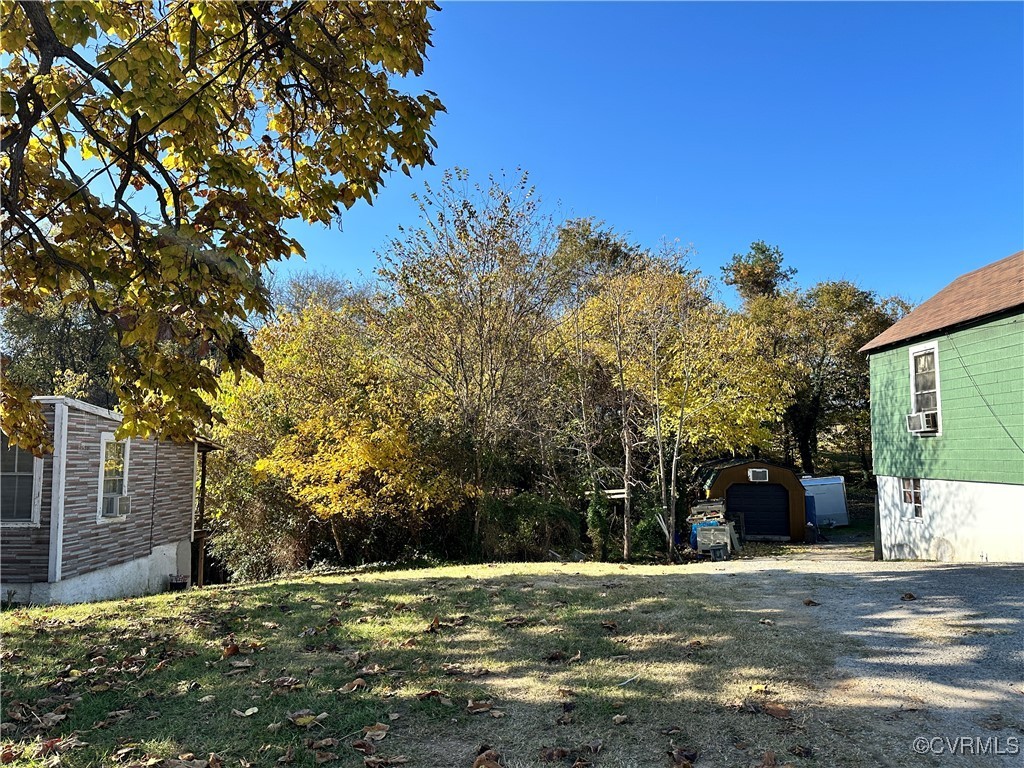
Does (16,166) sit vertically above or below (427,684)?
above

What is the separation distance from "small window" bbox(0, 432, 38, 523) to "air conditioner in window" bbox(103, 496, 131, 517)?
4.95 ft

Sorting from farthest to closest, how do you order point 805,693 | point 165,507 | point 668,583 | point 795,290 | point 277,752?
1. point 795,290
2. point 165,507
3. point 668,583
4. point 805,693
5. point 277,752

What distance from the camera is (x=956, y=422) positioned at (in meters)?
11.5

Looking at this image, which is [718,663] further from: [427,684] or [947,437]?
[947,437]

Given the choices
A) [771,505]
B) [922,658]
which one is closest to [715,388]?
[771,505]

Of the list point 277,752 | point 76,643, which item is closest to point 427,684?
point 277,752

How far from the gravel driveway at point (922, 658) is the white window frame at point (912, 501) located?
5582mm

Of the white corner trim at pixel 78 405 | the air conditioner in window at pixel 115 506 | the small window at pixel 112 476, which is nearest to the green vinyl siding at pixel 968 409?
the white corner trim at pixel 78 405

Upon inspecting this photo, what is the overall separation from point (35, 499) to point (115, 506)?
183 cm

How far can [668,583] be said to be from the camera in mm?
7441

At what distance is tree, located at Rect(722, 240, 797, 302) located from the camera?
30.9 meters

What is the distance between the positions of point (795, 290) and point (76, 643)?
29522mm

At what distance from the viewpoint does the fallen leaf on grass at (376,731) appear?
11.1 feet
